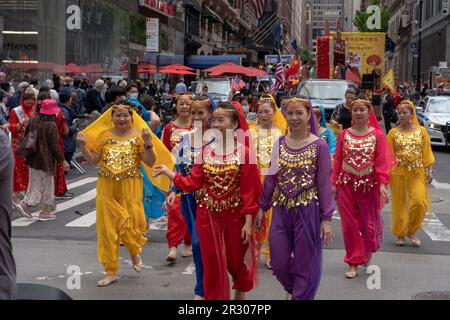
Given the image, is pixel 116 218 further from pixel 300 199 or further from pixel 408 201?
pixel 408 201

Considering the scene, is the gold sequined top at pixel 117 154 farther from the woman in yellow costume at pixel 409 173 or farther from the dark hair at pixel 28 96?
the dark hair at pixel 28 96

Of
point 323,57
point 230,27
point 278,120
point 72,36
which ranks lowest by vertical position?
point 278,120

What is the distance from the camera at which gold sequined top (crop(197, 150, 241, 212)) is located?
227 inches

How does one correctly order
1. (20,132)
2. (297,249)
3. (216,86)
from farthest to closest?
(216,86)
(20,132)
(297,249)

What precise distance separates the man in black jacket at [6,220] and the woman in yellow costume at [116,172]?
3.64 metres

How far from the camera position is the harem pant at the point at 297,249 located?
5.61 metres

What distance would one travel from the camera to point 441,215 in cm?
1138

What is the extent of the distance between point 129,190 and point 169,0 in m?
43.0

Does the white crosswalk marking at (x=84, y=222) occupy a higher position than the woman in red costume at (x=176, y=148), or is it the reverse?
the woman in red costume at (x=176, y=148)

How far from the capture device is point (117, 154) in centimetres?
710

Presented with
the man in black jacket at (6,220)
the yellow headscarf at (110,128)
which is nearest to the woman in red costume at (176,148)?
the yellow headscarf at (110,128)

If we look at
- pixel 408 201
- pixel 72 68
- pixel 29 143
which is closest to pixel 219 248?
pixel 408 201

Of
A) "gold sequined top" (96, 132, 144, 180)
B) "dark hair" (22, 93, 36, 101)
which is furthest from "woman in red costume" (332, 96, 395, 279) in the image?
"dark hair" (22, 93, 36, 101)

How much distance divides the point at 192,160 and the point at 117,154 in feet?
2.61
